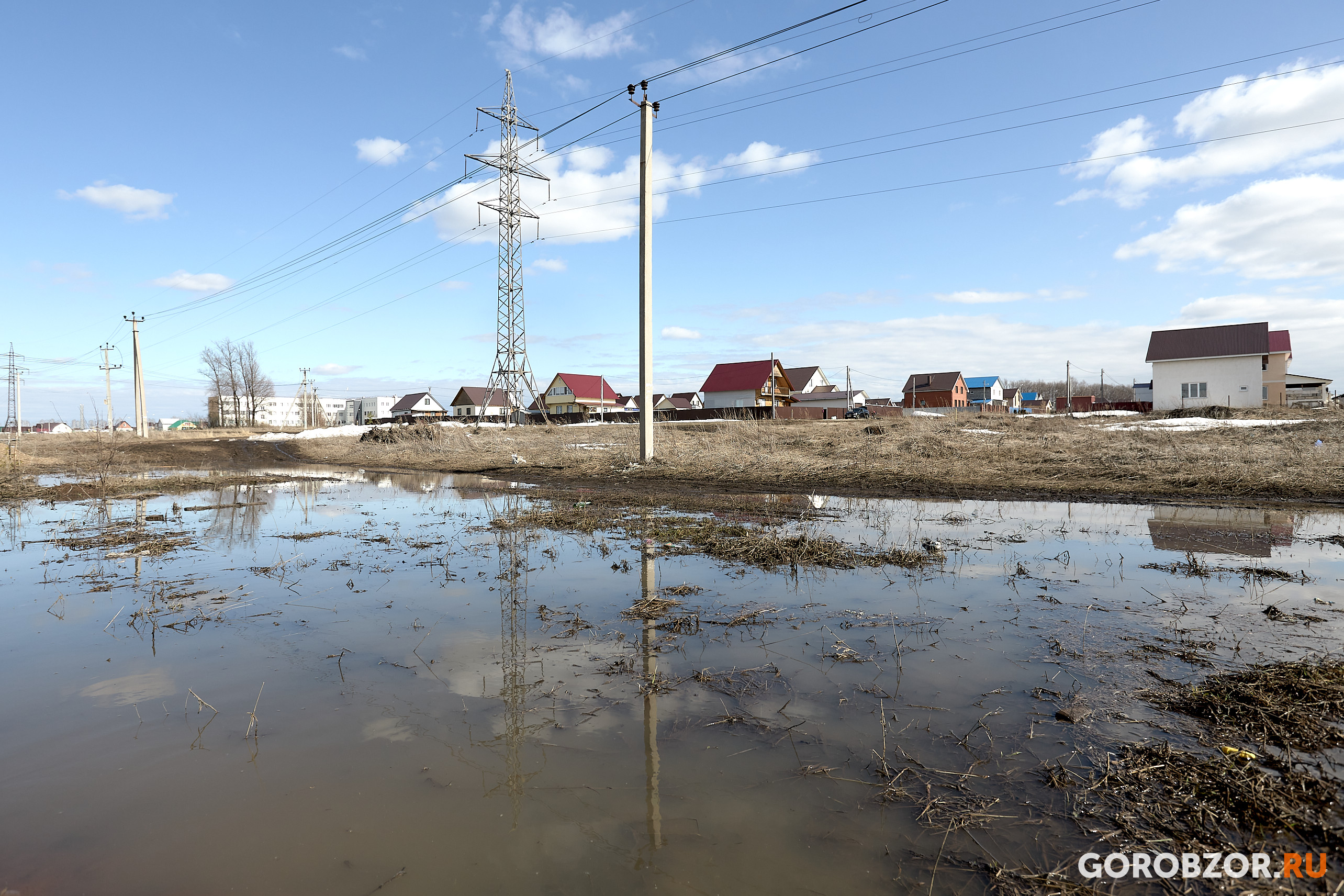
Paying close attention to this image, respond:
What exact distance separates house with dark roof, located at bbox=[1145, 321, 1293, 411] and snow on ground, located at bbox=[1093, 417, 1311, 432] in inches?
650

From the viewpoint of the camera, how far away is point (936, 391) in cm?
8256

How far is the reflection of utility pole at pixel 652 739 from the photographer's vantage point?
8.53 feet

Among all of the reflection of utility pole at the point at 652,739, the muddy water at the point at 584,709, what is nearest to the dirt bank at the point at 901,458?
the muddy water at the point at 584,709

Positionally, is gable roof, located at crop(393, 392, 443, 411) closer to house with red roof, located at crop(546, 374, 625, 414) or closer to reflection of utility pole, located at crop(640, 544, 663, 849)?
house with red roof, located at crop(546, 374, 625, 414)

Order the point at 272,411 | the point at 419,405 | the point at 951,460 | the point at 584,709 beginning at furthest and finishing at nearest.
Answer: the point at 272,411, the point at 419,405, the point at 951,460, the point at 584,709

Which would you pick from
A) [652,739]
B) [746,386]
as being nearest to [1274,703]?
[652,739]

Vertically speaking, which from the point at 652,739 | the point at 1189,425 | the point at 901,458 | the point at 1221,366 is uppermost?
the point at 1221,366

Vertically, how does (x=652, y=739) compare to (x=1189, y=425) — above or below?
below

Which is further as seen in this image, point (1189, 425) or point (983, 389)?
point (983, 389)

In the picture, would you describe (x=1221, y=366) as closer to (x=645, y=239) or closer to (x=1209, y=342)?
(x=1209, y=342)

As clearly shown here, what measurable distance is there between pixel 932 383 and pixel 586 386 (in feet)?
155

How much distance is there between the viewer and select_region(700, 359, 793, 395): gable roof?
64.1 m

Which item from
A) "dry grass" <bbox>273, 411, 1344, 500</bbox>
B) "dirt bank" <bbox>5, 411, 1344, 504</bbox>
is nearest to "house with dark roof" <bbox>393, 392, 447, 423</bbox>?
"dirt bank" <bbox>5, 411, 1344, 504</bbox>

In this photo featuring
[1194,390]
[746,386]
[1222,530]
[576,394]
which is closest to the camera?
[1222,530]
